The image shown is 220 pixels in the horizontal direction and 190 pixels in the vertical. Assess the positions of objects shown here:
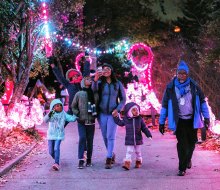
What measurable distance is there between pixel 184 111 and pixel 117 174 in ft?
5.23

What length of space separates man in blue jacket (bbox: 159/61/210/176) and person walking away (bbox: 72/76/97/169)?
1526 mm

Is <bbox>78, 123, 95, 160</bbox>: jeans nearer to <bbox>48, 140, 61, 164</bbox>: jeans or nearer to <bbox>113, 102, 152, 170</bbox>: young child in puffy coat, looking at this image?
<bbox>48, 140, 61, 164</bbox>: jeans

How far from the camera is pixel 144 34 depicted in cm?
2677

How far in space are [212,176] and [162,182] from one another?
94cm

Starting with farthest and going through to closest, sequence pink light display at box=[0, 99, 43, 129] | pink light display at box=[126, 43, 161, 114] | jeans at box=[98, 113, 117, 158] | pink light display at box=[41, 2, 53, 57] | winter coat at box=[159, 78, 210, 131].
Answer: pink light display at box=[126, 43, 161, 114]
pink light display at box=[41, 2, 53, 57]
pink light display at box=[0, 99, 43, 129]
jeans at box=[98, 113, 117, 158]
winter coat at box=[159, 78, 210, 131]

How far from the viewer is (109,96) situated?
9195 millimetres

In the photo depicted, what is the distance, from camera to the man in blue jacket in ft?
27.0

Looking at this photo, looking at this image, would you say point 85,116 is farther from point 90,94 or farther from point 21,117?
point 21,117

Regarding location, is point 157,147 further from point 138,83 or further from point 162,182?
point 138,83

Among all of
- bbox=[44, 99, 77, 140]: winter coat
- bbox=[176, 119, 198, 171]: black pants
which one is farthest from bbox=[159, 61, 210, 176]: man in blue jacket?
bbox=[44, 99, 77, 140]: winter coat

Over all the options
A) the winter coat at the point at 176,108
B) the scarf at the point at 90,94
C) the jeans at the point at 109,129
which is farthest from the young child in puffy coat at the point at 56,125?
the winter coat at the point at 176,108

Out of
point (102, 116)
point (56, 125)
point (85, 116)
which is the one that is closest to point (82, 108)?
point (85, 116)

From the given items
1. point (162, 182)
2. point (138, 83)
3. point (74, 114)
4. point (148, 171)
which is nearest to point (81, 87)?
point (74, 114)

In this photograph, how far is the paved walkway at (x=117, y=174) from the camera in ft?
24.6
